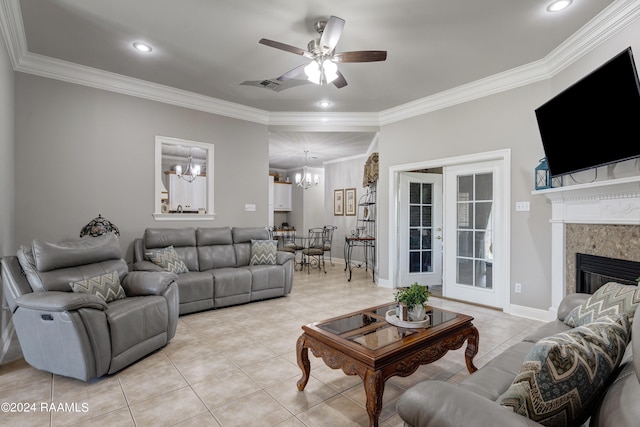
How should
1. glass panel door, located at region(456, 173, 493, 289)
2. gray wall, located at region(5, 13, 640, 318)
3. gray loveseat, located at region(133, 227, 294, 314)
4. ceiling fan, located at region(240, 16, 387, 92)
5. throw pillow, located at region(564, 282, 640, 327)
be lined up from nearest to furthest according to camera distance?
1. throw pillow, located at region(564, 282, 640, 327)
2. ceiling fan, located at region(240, 16, 387, 92)
3. gray wall, located at region(5, 13, 640, 318)
4. gray loveseat, located at region(133, 227, 294, 314)
5. glass panel door, located at region(456, 173, 493, 289)

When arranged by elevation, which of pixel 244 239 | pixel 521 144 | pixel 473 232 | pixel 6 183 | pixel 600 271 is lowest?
pixel 600 271

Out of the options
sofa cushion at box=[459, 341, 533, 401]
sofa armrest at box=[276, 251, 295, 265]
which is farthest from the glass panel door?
sofa cushion at box=[459, 341, 533, 401]

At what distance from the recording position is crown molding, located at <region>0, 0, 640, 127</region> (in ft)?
9.09

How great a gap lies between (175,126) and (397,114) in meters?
3.38

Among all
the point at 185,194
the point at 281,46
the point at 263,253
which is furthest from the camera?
the point at 185,194

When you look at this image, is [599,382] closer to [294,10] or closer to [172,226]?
[294,10]

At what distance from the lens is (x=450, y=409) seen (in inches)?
40.1

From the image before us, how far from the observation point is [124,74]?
4.04 meters

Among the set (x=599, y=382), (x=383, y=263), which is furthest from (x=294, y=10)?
(x=383, y=263)

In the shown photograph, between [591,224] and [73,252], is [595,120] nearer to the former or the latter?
[591,224]

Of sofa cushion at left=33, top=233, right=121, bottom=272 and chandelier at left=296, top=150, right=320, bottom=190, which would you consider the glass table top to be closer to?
sofa cushion at left=33, top=233, right=121, bottom=272

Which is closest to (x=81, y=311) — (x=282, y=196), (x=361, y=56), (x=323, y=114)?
(x=361, y=56)

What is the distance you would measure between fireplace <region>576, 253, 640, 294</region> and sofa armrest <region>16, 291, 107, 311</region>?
4.00m

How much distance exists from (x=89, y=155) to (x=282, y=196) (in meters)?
5.52
